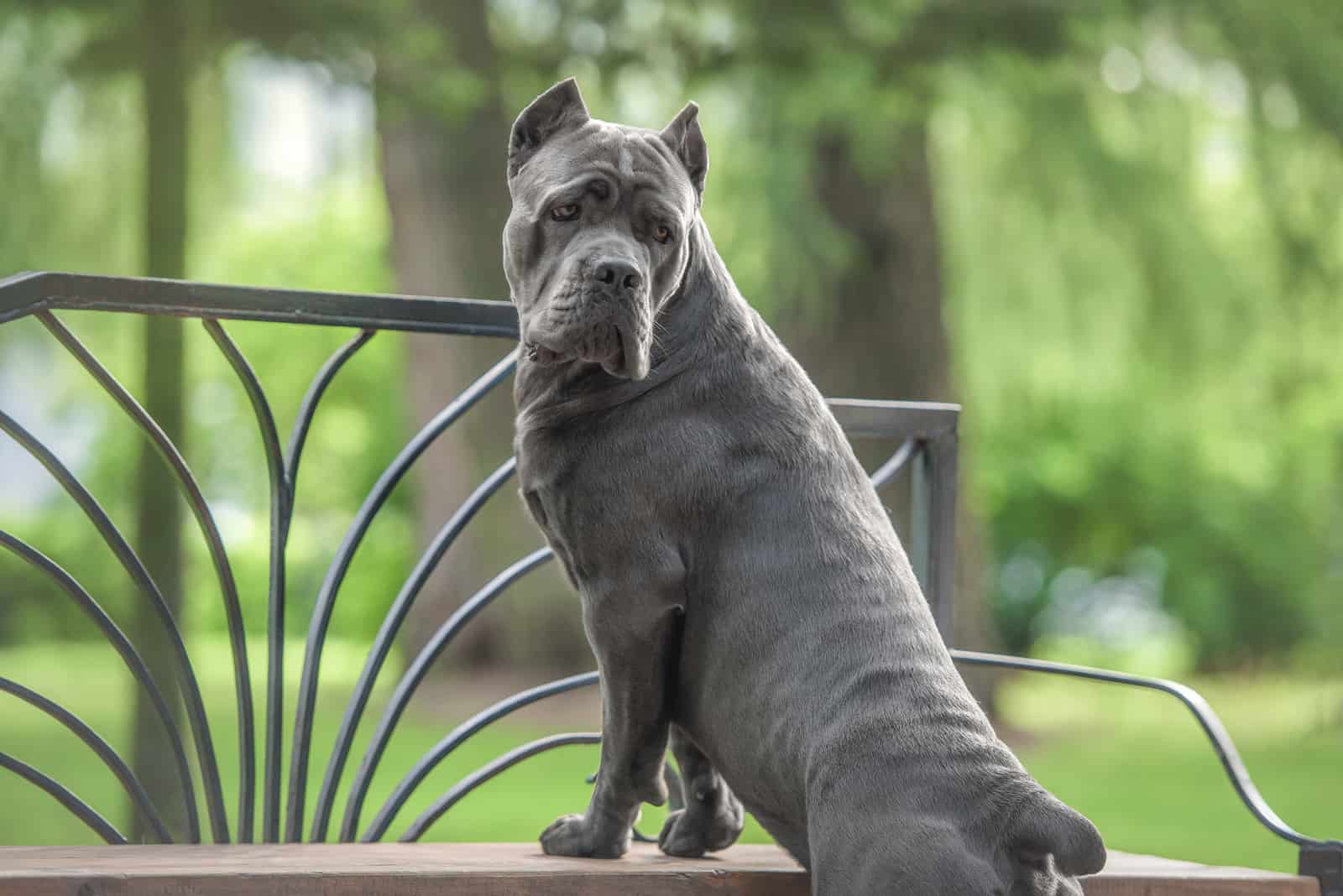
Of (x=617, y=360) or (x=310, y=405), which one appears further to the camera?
(x=310, y=405)

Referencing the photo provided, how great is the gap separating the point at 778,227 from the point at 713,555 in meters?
6.48

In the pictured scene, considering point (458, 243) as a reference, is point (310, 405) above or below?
below

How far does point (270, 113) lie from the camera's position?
24.5 ft

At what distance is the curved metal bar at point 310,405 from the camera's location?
2613mm

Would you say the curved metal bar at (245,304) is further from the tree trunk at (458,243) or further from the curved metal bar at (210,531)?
the tree trunk at (458,243)

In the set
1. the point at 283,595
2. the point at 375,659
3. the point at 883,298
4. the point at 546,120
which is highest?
the point at 883,298

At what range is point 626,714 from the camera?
6.57 ft

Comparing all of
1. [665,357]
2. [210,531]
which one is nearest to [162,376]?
[210,531]

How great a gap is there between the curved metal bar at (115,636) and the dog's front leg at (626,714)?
2.34 feet

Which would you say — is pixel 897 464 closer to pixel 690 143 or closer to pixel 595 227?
pixel 690 143

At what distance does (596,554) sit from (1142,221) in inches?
320

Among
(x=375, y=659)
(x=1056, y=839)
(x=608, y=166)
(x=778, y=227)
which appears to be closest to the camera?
(x=1056, y=839)

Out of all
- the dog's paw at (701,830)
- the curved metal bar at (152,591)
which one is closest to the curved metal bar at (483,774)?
the curved metal bar at (152,591)

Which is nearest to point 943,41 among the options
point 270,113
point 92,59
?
point 270,113
